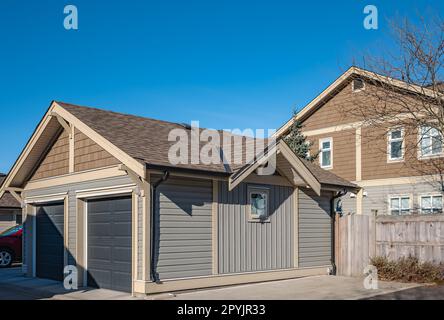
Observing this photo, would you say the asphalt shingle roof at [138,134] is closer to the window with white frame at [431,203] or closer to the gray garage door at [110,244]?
the gray garage door at [110,244]

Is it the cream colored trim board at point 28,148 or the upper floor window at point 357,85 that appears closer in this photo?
the cream colored trim board at point 28,148

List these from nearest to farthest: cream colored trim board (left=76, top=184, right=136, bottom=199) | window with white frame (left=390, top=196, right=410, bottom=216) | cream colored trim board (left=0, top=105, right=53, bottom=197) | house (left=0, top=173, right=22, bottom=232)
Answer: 1. cream colored trim board (left=76, top=184, right=136, bottom=199)
2. cream colored trim board (left=0, top=105, right=53, bottom=197)
3. window with white frame (left=390, top=196, right=410, bottom=216)
4. house (left=0, top=173, right=22, bottom=232)

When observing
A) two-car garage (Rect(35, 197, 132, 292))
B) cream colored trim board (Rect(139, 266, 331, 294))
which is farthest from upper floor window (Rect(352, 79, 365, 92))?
two-car garage (Rect(35, 197, 132, 292))

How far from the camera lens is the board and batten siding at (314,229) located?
16844 millimetres

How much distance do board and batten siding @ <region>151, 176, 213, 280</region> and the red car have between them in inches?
442

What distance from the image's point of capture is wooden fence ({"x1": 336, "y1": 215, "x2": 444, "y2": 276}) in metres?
15.2

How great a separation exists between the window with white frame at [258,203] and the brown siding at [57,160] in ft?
16.9

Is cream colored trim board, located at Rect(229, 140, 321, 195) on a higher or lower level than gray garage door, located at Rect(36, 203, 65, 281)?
higher

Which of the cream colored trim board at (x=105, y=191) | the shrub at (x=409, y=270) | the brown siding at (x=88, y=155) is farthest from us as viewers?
the shrub at (x=409, y=270)

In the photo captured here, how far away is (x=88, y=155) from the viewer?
575 inches

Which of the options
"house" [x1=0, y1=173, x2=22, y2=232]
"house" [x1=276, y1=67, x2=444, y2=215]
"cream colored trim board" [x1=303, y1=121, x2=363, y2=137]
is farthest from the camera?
"house" [x1=0, y1=173, x2=22, y2=232]

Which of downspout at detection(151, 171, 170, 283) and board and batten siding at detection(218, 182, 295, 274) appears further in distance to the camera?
board and batten siding at detection(218, 182, 295, 274)

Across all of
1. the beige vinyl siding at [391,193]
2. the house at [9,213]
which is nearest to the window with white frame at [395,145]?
the beige vinyl siding at [391,193]

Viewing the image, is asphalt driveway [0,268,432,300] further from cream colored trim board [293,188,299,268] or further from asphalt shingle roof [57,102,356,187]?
asphalt shingle roof [57,102,356,187]
